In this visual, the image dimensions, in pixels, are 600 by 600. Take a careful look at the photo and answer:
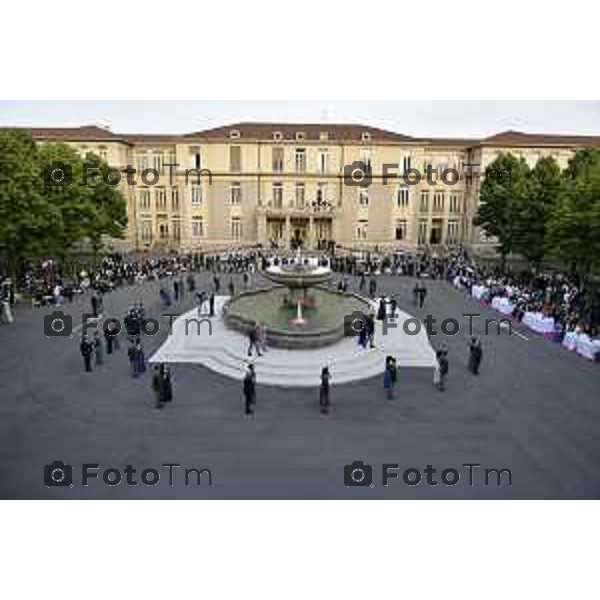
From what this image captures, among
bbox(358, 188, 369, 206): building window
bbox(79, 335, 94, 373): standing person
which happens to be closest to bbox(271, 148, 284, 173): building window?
bbox(358, 188, 369, 206): building window

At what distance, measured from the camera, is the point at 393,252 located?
155ft

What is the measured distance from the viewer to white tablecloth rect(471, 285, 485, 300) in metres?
28.0

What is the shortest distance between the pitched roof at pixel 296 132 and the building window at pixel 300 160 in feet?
3.61

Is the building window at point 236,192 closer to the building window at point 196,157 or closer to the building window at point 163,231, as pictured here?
the building window at point 196,157

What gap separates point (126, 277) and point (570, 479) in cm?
2737

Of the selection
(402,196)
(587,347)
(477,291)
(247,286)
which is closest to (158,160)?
(247,286)

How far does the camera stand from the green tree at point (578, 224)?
25355 mm

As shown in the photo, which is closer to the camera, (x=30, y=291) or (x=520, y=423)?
(x=520, y=423)

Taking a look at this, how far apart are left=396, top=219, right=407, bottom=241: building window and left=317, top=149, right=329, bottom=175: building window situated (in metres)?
8.72

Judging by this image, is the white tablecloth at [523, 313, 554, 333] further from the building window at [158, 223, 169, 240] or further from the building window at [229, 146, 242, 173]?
the building window at [158, 223, 169, 240]

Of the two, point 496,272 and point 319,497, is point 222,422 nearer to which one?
point 319,497

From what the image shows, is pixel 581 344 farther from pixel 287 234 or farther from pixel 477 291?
pixel 287 234

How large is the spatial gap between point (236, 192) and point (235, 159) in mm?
3016
